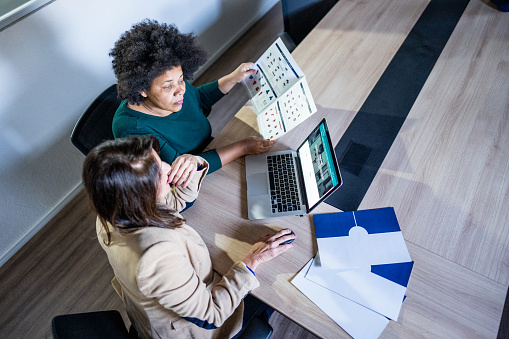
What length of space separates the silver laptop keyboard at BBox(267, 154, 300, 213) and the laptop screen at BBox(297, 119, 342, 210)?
5cm

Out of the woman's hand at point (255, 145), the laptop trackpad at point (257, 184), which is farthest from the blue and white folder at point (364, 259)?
the woman's hand at point (255, 145)

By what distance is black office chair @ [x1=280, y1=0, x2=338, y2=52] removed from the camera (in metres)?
2.02

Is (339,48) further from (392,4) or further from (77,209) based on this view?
(77,209)

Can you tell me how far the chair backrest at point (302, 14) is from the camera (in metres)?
2.04

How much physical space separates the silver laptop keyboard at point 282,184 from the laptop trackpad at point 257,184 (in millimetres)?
24

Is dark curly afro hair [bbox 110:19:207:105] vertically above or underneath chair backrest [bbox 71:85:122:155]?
above

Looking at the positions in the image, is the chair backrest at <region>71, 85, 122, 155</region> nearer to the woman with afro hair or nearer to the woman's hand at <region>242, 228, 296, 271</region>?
the woman with afro hair

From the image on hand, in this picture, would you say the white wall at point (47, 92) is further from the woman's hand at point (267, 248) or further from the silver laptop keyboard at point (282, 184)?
the woman's hand at point (267, 248)

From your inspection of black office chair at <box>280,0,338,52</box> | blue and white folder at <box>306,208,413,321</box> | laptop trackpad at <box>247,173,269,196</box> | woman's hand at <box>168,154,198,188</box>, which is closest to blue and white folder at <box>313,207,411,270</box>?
blue and white folder at <box>306,208,413,321</box>

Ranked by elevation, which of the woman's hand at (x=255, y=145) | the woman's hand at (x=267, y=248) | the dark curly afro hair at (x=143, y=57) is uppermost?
the dark curly afro hair at (x=143, y=57)

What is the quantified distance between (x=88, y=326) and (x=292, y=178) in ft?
2.66

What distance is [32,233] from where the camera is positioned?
2.15m

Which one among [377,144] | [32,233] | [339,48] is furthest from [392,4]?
[32,233]

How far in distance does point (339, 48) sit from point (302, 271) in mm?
1202
